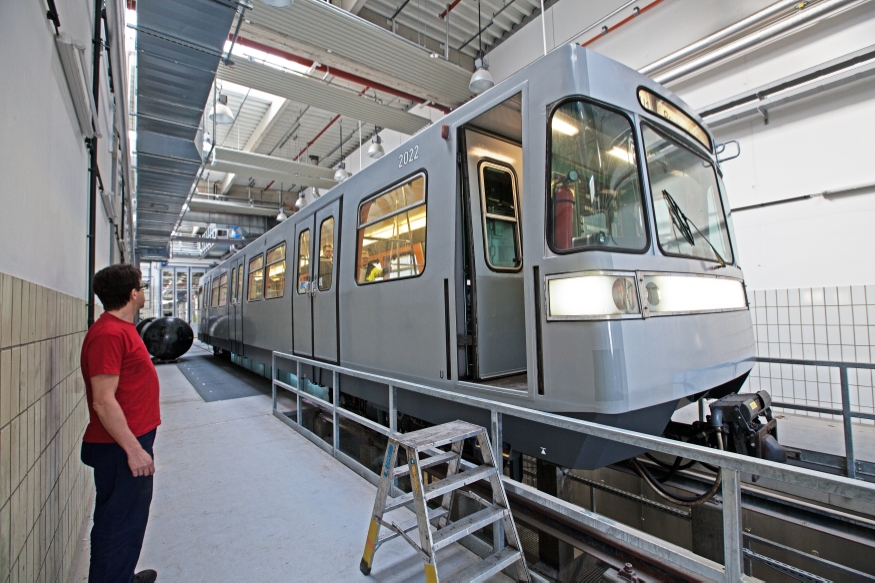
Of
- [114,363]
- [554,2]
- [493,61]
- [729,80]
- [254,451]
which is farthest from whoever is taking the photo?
[493,61]

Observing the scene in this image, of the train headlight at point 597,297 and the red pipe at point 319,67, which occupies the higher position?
the red pipe at point 319,67

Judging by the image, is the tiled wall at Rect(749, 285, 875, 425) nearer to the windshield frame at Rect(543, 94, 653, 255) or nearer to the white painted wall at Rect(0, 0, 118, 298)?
the windshield frame at Rect(543, 94, 653, 255)

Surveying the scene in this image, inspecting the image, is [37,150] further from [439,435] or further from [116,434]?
[439,435]

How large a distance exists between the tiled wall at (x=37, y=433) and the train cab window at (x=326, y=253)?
269 cm

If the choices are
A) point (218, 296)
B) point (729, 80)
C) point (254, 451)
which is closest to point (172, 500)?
point (254, 451)

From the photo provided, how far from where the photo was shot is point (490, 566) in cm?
204

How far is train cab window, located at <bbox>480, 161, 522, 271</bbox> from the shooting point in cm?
338

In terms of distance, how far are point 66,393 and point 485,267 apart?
8.68ft

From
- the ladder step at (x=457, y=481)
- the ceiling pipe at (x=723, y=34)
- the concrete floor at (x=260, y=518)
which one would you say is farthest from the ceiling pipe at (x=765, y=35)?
the concrete floor at (x=260, y=518)

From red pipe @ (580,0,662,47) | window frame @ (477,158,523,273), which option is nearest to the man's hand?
window frame @ (477,158,523,273)

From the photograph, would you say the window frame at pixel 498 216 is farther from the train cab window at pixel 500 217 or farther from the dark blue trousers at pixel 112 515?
the dark blue trousers at pixel 112 515

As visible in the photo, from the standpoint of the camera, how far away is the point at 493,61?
8703mm

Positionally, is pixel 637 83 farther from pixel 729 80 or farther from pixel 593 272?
pixel 729 80

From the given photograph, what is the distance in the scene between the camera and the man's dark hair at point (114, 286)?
188 cm
